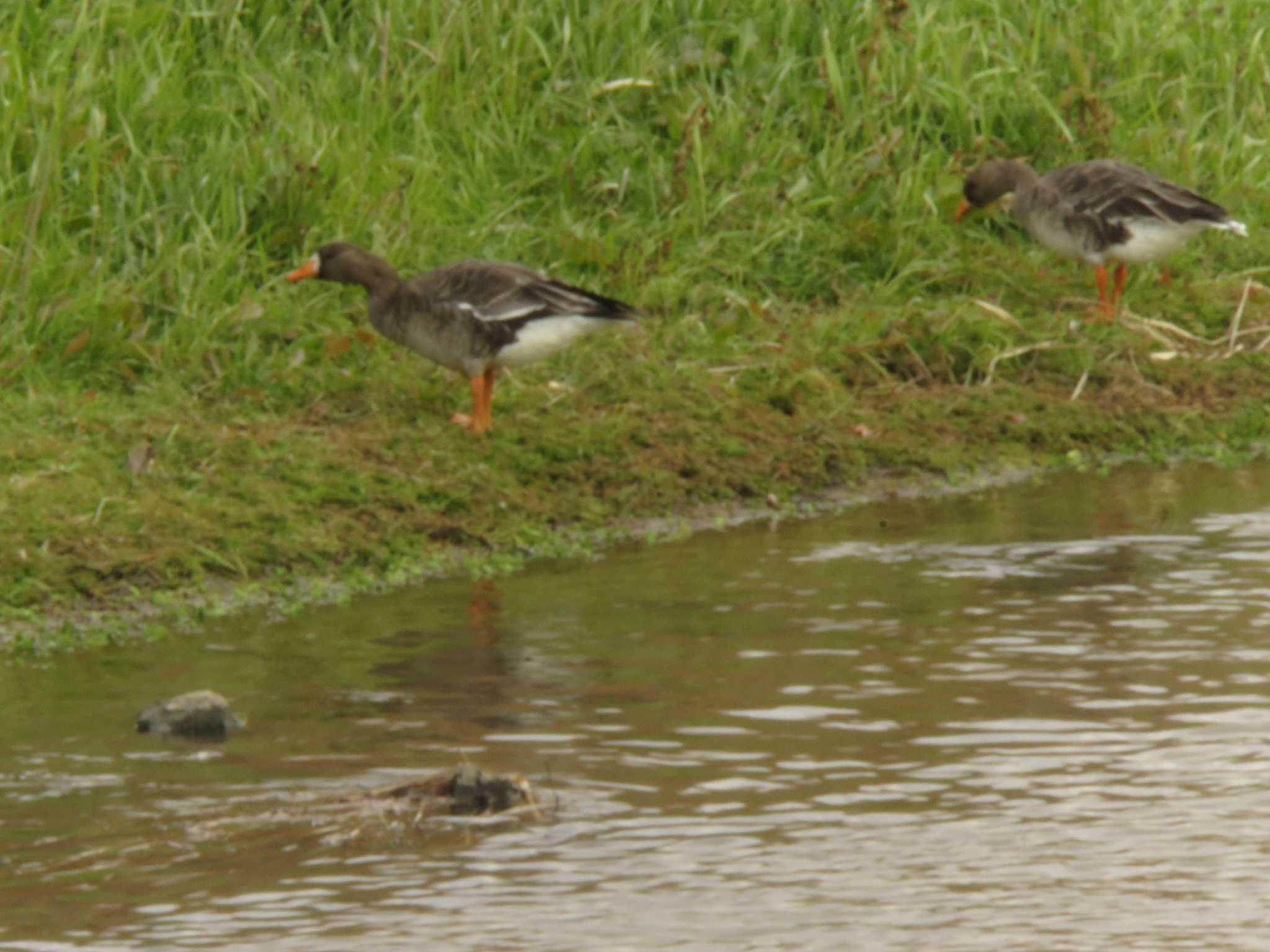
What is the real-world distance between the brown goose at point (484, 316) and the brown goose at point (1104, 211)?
9.27 feet

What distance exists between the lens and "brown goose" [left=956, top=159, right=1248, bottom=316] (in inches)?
470

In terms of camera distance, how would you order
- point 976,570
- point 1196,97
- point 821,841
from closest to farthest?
point 821,841, point 976,570, point 1196,97

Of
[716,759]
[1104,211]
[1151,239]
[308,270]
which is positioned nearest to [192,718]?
[716,759]

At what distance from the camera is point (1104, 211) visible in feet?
39.3

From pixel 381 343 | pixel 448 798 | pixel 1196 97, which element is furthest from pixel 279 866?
pixel 1196 97

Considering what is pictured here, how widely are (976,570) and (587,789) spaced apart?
3.00 meters

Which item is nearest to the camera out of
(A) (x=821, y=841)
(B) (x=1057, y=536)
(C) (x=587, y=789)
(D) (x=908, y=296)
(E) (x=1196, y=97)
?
(A) (x=821, y=841)

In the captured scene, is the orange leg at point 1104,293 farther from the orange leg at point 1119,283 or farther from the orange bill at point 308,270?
the orange bill at point 308,270

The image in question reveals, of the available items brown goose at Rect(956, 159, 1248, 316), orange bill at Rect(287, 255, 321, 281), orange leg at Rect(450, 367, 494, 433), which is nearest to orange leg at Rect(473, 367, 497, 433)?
orange leg at Rect(450, 367, 494, 433)

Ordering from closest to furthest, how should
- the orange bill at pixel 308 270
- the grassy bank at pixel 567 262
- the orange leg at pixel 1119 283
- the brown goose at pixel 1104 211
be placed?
the grassy bank at pixel 567 262 → the orange bill at pixel 308 270 → the brown goose at pixel 1104 211 → the orange leg at pixel 1119 283

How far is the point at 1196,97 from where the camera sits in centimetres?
1461

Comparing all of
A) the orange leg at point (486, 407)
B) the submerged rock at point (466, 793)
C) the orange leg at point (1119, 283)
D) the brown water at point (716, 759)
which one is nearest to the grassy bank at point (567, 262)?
the orange leg at point (486, 407)

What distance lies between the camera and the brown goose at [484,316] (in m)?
10.0

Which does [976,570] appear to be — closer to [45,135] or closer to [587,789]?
[587,789]
